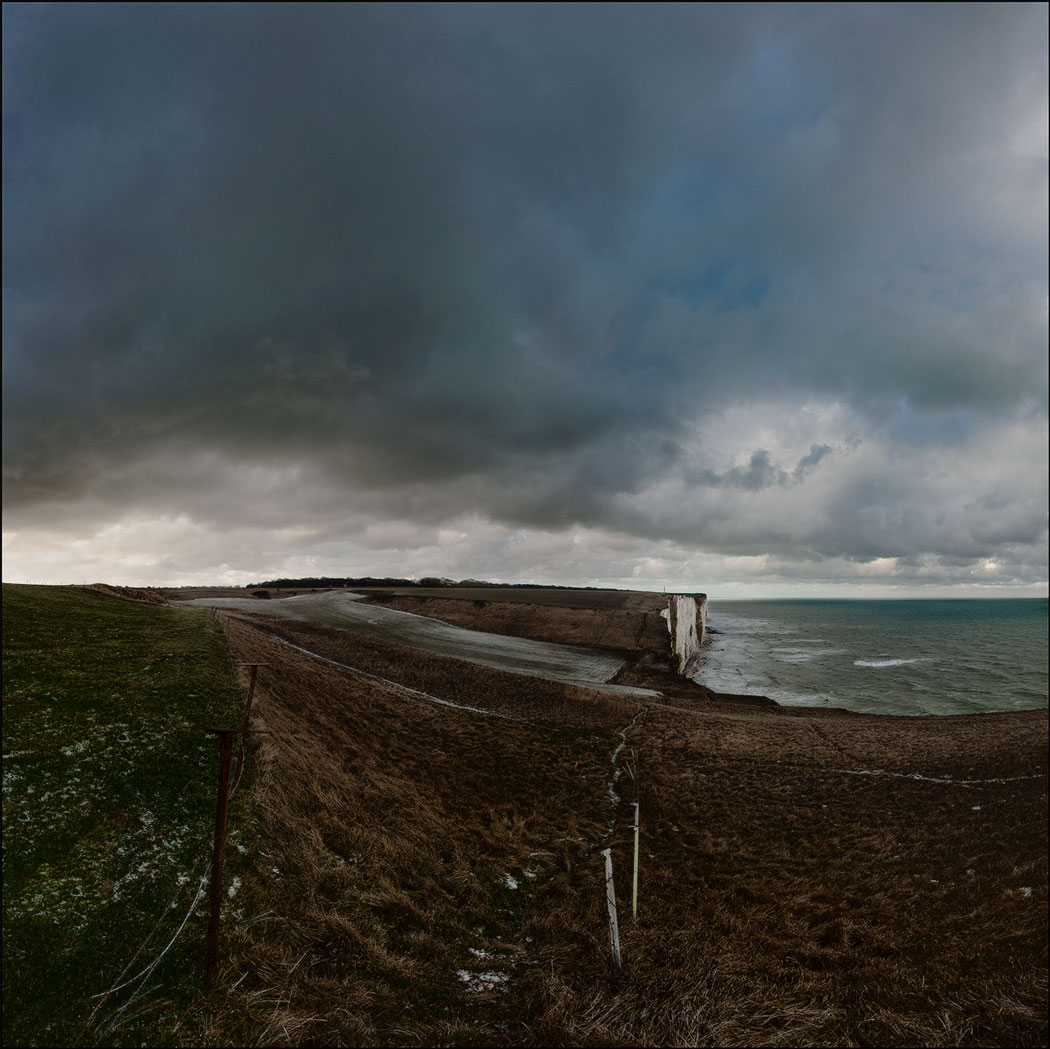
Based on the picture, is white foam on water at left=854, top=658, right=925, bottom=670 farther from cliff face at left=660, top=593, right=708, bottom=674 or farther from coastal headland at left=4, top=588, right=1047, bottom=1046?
coastal headland at left=4, top=588, right=1047, bottom=1046

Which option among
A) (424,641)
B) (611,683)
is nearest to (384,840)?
(611,683)

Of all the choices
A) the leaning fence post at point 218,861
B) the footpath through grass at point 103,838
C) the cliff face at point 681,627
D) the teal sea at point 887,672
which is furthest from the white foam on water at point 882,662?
the leaning fence post at point 218,861

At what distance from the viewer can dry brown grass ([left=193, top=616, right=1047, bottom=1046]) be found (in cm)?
634

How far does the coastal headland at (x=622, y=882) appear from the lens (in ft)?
21.0

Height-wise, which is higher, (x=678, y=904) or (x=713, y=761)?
(x=678, y=904)

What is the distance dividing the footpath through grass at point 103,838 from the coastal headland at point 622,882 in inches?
28.6

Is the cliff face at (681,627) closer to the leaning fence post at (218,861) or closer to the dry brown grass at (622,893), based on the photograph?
the dry brown grass at (622,893)

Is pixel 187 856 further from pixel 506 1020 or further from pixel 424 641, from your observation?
pixel 424 641

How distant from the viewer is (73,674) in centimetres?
1155

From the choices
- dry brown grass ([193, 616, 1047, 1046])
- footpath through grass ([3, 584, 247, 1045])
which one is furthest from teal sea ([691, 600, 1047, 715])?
footpath through grass ([3, 584, 247, 1045])

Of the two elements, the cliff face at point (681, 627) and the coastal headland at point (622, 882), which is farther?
the cliff face at point (681, 627)

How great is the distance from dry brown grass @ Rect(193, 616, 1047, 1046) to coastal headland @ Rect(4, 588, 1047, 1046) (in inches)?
2.0

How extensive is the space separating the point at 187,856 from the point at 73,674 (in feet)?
23.2

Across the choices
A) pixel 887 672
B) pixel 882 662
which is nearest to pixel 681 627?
pixel 887 672
